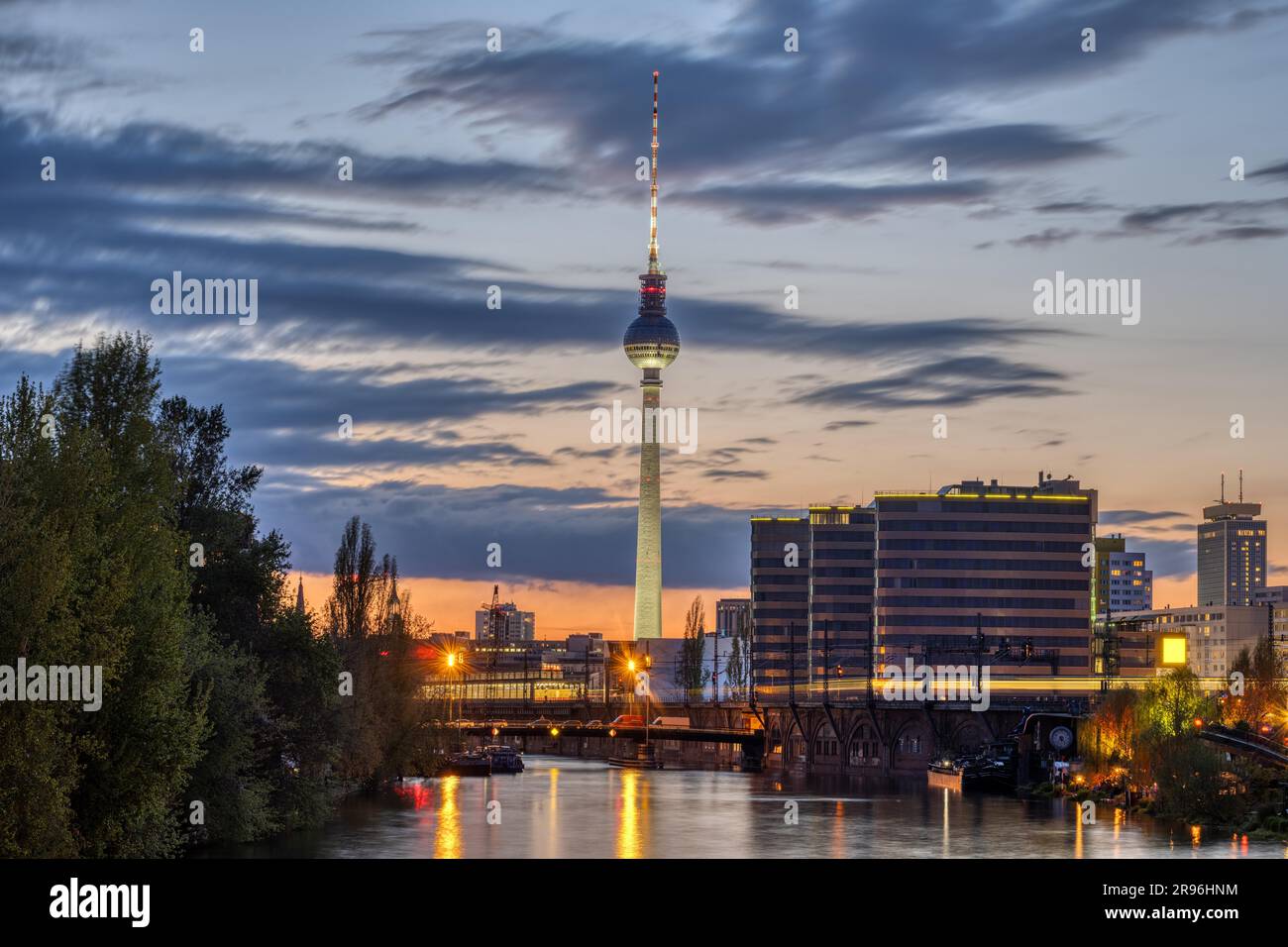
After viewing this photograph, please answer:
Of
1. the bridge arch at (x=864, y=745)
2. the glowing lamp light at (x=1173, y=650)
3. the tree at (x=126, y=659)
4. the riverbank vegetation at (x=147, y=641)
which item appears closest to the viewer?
the riverbank vegetation at (x=147, y=641)

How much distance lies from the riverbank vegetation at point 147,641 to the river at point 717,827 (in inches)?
178

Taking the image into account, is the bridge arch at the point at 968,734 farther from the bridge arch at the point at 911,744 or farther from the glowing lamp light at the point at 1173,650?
the glowing lamp light at the point at 1173,650

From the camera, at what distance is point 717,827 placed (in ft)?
341

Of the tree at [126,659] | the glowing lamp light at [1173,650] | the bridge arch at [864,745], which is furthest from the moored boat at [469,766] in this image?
the tree at [126,659]

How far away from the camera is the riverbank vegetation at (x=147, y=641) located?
49438 mm

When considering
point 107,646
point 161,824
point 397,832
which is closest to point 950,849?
point 397,832

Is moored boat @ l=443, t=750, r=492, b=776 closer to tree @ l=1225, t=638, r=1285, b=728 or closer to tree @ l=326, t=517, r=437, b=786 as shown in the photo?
tree @ l=326, t=517, r=437, b=786

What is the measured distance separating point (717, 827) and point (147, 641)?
2093 inches

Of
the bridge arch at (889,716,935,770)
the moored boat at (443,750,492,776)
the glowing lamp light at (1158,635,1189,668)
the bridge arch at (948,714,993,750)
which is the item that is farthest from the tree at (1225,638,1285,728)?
the moored boat at (443,750,492,776)

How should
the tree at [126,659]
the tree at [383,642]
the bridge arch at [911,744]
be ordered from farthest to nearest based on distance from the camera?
the bridge arch at [911,744] → the tree at [383,642] → the tree at [126,659]

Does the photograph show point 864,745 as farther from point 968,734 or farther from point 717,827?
point 717,827

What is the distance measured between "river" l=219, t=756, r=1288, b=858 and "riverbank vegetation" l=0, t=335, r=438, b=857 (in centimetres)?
453

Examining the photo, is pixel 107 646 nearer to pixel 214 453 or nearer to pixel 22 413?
pixel 22 413
